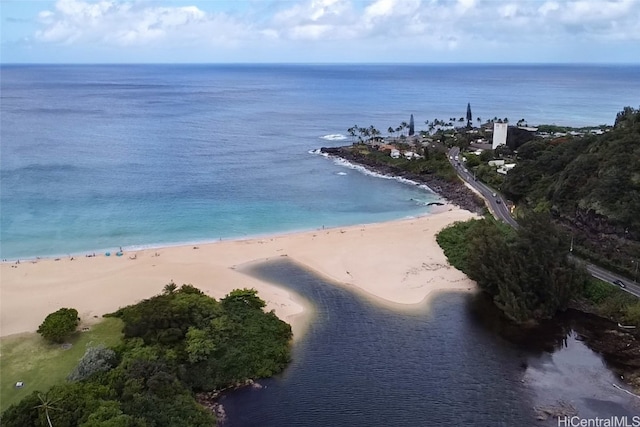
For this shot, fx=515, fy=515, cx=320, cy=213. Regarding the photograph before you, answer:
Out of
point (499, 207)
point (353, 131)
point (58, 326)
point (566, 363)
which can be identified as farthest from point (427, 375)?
point (353, 131)

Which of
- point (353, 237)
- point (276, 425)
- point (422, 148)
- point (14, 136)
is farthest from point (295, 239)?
point (14, 136)

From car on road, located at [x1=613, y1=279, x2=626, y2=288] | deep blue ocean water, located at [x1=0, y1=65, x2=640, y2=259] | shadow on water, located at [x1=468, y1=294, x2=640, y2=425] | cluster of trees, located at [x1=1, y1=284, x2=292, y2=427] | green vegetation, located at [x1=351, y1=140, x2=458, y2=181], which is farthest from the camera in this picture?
green vegetation, located at [x1=351, y1=140, x2=458, y2=181]

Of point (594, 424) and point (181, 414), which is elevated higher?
point (181, 414)

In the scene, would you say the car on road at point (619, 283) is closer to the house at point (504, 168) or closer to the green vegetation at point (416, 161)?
the house at point (504, 168)

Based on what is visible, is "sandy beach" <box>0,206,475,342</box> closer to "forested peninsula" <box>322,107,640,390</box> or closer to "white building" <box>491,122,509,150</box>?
"forested peninsula" <box>322,107,640,390</box>

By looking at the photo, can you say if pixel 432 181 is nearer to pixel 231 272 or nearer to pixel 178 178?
pixel 178 178

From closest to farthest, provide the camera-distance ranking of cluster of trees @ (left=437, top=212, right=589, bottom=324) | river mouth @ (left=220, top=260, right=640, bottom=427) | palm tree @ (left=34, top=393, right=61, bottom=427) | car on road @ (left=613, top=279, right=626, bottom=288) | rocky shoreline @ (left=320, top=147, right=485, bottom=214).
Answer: palm tree @ (left=34, top=393, right=61, bottom=427), river mouth @ (left=220, top=260, right=640, bottom=427), cluster of trees @ (left=437, top=212, right=589, bottom=324), car on road @ (left=613, top=279, right=626, bottom=288), rocky shoreline @ (left=320, top=147, right=485, bottom=214)

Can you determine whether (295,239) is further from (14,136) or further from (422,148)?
(14,136)

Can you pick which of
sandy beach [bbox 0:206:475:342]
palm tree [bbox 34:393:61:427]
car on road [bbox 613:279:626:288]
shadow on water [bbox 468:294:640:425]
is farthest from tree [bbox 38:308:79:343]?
car on road [bbox 613:279:626:288]
